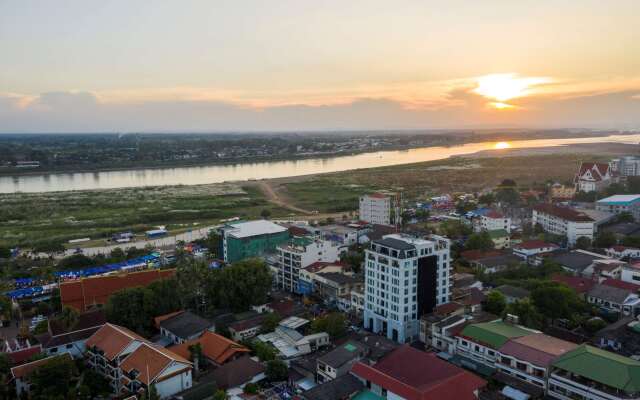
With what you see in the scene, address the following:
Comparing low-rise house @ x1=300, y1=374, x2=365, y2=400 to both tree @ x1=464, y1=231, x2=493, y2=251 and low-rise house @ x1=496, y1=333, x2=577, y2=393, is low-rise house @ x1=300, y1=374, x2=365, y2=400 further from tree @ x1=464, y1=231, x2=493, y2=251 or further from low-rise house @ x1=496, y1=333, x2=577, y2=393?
tree @ x1=464, y1=231, x2=493, y2=251

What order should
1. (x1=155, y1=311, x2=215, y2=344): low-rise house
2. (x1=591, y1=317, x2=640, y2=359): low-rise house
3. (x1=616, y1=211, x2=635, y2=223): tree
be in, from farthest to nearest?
(x1=616, y1=211, x2=635, y2=223): tree → (x1=155, y1=311, x2=215, y2=344): low-rise house → (x1=591, y1=317, x2=640, y2=359): low-rise house

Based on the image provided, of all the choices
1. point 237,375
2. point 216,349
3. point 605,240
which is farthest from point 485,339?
point 605,240

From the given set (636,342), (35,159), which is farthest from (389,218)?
(35,159)

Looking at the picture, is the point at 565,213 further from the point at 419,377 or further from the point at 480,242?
the point at 419,377

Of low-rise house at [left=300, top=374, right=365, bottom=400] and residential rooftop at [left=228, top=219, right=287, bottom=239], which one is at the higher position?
residential rooftop at [left=228, top=219, right=287, bottom=239]

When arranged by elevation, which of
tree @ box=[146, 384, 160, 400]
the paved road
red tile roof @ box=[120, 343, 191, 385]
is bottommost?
the paved road

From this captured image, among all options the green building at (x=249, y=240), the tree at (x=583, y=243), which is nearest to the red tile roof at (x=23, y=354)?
the green building at (x=249, y=240)

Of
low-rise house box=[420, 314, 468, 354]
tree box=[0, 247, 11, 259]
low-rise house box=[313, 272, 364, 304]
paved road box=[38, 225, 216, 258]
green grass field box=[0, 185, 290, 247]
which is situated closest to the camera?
low-rise house box=[420, 314, 468, 354]

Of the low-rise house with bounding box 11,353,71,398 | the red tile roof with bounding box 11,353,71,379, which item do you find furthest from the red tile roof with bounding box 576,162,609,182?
the low-rise house with bounding box 11,353,71,398

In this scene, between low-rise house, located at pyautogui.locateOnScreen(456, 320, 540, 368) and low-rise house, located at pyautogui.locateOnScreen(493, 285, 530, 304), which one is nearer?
low-rise house, located at pyautogui.locateOnScreen(456, 320, 540, 368)
